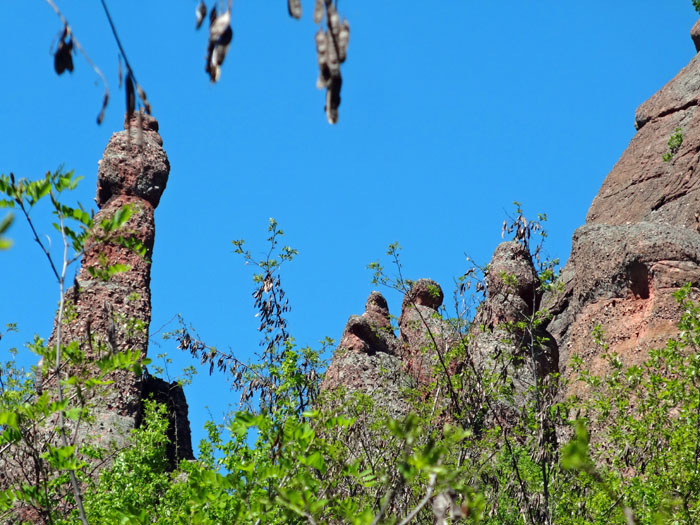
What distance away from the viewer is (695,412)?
39.6 feet

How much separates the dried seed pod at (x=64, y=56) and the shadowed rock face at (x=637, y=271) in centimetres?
1404

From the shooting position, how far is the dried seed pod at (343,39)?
3.19 m

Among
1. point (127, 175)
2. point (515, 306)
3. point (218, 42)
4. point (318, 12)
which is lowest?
point (318, 12)

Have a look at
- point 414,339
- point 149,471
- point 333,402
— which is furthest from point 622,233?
point 149,471

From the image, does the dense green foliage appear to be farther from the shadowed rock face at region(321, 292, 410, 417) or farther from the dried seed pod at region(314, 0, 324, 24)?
the shadowed rock face at region(321, 292, 410, 417)

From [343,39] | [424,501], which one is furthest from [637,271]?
[343,39]

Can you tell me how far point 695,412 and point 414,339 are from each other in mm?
14399

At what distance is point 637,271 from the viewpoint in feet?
67.0

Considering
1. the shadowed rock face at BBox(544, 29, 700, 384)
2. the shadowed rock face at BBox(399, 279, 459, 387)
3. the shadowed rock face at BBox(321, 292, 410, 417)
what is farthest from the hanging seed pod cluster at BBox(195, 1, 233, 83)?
the shadowed rock face at BBox(321, 292, 410, 417)

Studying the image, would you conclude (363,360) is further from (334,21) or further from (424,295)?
(334,21)

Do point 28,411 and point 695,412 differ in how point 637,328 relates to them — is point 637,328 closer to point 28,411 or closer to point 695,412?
point 695,412

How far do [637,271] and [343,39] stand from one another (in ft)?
60.1

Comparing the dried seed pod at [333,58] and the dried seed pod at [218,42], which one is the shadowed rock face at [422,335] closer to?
the dried seed pod at [218,42]

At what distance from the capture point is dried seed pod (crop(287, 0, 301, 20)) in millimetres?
3195
